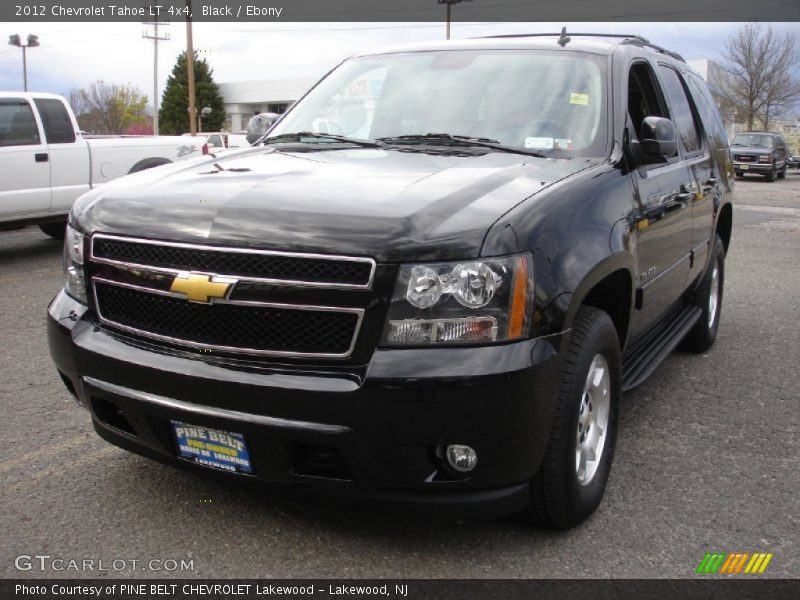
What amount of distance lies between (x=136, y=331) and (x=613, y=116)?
2.30 metres

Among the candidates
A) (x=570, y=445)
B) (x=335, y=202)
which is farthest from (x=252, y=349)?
(x=570, y=445)

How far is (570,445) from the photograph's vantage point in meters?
2.88

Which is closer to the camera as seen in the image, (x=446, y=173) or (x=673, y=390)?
(x=446, y=173)

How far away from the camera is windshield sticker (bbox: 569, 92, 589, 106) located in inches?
150

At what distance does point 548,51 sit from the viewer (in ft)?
13.5

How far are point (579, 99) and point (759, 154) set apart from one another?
2963 cm

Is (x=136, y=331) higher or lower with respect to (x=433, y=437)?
higher

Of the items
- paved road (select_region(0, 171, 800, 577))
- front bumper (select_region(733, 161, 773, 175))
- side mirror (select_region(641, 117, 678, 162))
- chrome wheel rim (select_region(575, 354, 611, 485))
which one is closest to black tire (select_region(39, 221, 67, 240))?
paved road (select_region(0, 171, 800, 577))

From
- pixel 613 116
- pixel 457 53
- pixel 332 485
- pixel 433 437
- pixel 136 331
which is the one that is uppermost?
pixel 457 53

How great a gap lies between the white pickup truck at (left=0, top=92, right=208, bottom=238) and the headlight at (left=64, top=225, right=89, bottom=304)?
6498mm

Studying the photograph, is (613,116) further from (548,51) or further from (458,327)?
(458,327)

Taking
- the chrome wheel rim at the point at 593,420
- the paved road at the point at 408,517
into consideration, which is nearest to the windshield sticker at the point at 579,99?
the chrome wheel rim at the point at 593,420

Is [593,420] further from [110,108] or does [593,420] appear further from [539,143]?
[110,108]
